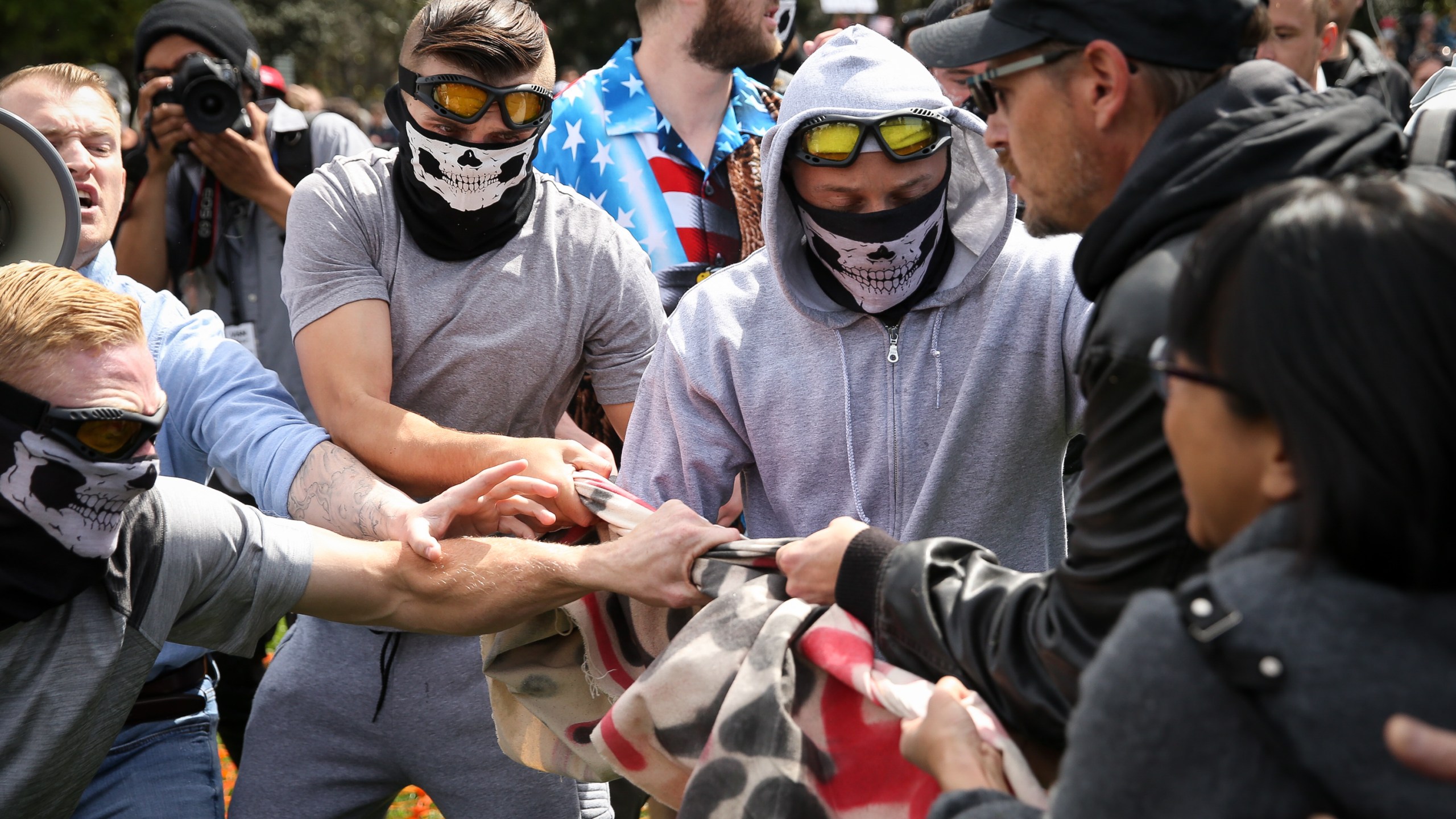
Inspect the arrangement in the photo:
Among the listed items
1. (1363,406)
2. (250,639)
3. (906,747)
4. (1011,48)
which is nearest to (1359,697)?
(1363,406)

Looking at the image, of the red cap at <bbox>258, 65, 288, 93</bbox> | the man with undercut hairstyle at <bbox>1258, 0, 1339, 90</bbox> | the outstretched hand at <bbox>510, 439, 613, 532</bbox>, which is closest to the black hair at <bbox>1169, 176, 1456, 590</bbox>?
the outstretched hand at <bbox>510, 439, 613, 532</bbox>

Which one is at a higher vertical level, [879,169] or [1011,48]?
[1011,48]

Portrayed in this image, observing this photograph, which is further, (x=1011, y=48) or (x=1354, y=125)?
Result: (x=1011, y=48)

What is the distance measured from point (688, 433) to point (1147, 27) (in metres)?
1.33

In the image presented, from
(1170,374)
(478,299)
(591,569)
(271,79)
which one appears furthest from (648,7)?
(1170,374)

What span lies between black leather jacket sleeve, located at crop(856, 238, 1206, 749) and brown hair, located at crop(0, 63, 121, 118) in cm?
286

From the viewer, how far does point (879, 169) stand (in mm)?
2967

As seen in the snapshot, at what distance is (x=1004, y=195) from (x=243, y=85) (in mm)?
3065

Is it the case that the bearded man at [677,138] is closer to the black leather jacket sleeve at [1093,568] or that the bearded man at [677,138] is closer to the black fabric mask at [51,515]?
the black fabric mask at [51,515]

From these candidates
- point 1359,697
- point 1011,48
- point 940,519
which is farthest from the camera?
point 940,519

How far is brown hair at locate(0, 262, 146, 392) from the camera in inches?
98.1

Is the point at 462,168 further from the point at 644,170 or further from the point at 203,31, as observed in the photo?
the point at 203,31

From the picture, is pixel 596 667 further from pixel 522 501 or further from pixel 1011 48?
pixel 1011 48

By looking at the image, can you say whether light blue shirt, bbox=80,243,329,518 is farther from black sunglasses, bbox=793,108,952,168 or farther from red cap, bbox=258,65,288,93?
red cap, bbox=258,65,288,93
